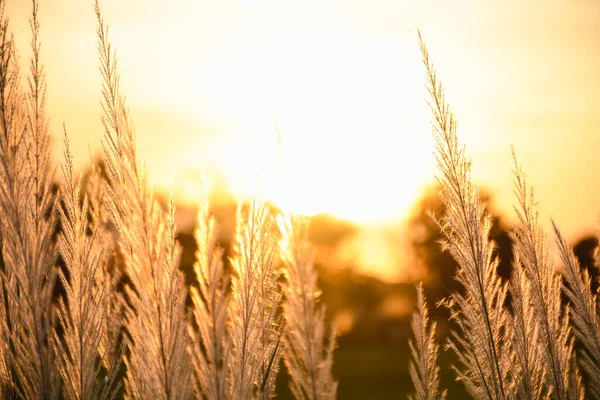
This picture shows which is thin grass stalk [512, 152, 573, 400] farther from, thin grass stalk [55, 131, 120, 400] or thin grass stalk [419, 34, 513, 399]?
thin grass stalk [55, 131, 120, 400]

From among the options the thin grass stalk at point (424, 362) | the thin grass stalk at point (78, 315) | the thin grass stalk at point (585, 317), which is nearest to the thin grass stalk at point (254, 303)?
the thin grass stalk at point (78, 315)

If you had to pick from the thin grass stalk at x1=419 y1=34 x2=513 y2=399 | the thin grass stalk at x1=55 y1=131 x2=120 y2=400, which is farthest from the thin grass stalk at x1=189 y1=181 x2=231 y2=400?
the thin grass stalk at x1=419 y1=34 x2=513 y2=399

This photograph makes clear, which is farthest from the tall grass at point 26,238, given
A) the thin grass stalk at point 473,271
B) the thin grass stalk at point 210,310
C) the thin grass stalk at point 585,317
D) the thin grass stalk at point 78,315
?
the thin grass stalk at point 585,317

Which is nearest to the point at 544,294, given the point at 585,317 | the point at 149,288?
the point at 585,317

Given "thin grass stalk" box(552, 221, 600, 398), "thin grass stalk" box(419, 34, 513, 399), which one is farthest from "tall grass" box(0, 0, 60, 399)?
"thin grass stalk" box(552, 221, 600, 398)

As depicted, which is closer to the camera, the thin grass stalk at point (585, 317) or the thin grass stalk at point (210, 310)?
the thin grass stalk at point (210, 310)

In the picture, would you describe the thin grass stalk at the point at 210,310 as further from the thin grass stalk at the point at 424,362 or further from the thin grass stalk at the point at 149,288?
the thin grass stalk at the point at 424,362

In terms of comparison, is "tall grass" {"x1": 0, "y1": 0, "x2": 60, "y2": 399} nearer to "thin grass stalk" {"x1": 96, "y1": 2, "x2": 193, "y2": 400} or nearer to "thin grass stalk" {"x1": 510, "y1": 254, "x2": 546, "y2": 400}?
"thin grass stalk" {"x1": 96, "y1": 2, "x2": 193, "y2": 400}

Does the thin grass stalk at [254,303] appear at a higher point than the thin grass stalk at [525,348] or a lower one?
higher

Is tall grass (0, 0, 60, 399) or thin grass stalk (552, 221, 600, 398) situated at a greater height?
tall grass (0, 0, 60, 399)

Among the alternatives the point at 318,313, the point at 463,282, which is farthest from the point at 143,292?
the point at 463,282

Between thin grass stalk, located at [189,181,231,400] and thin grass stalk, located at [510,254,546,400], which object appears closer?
thin grass stalk, located at [189,181,231,400]

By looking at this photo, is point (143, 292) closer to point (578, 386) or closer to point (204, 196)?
point (204, 196)

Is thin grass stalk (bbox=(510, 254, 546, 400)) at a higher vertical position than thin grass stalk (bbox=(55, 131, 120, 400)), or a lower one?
lower
